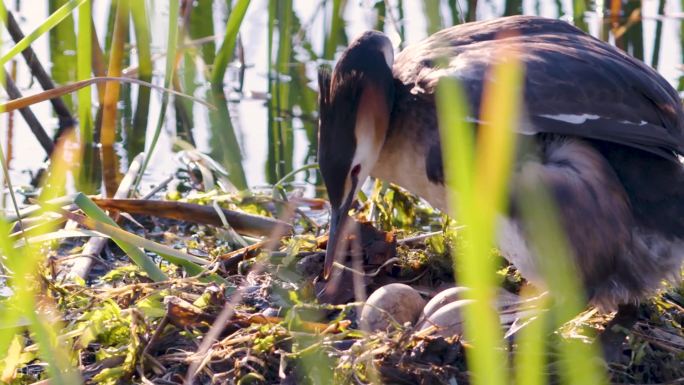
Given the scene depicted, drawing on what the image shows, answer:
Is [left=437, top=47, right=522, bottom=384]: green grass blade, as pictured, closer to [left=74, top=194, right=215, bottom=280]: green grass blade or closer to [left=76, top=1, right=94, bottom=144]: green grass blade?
[left=74, top=194, right=215, bottom=280]: green grass blade

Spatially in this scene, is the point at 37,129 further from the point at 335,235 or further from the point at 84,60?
the point at 335,235

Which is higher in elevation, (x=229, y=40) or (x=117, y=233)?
(x=229, y=40)

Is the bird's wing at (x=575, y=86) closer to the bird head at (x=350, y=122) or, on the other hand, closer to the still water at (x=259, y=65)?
the bird head at (x=350, y=122)

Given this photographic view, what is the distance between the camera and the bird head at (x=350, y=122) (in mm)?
4328

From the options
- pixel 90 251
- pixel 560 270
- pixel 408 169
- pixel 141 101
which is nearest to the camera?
pixel 560 270

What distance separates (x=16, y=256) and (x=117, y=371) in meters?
1.63

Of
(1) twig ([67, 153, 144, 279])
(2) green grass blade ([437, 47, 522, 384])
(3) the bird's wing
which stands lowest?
(1) twig ([67, 153, 144, 279])

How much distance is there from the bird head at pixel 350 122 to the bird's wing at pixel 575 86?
6.3 inches

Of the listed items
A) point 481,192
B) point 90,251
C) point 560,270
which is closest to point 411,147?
point 90,251

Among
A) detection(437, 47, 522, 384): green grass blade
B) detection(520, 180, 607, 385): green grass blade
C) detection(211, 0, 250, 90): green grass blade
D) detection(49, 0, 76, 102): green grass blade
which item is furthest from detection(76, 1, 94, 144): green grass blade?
detection(437, 47, 522, 384): green grass blade

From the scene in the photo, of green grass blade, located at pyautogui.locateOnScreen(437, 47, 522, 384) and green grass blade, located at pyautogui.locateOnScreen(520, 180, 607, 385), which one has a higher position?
green grass blade, located at pyautogui.locateOnScreen(437, 47, 522, 384)

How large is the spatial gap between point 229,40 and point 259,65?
2.27m

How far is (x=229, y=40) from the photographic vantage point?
5793 mm

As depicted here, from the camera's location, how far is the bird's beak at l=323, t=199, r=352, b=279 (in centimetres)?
429
